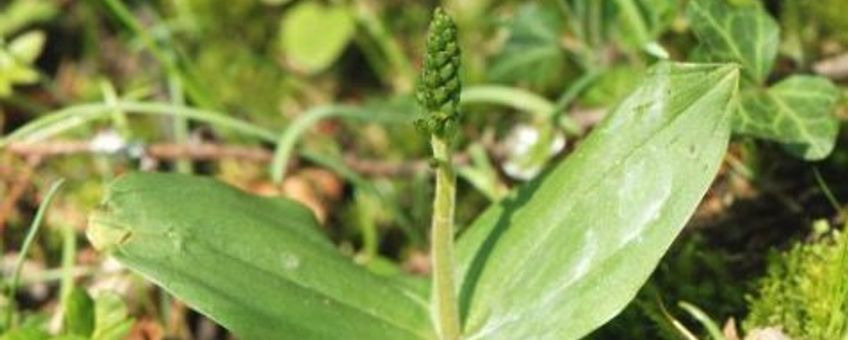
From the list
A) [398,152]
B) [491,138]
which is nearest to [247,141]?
[398,152]

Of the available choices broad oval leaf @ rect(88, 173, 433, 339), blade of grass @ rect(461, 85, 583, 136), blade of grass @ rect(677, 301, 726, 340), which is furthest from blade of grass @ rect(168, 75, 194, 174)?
blade of grass @ rect(677, 301, 726, 340)

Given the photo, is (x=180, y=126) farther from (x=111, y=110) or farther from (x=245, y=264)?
(x=245, y=264)

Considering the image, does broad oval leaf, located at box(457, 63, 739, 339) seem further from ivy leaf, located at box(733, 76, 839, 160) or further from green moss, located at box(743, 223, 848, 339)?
ivy leaf, located at box(733, 76, 839, 160)

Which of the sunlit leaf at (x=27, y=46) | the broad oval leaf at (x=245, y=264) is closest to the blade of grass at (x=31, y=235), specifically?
the broad oval leaf at (x=245, y=264)

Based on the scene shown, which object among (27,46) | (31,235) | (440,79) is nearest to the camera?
(440,79)

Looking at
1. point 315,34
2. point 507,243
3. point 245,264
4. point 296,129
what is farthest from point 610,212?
point 315,34

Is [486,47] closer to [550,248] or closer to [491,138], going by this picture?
[491,138]

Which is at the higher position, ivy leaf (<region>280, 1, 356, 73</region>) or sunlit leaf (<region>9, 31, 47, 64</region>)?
sunlit leaf (<region>9, 31, 47, 64</region>)
